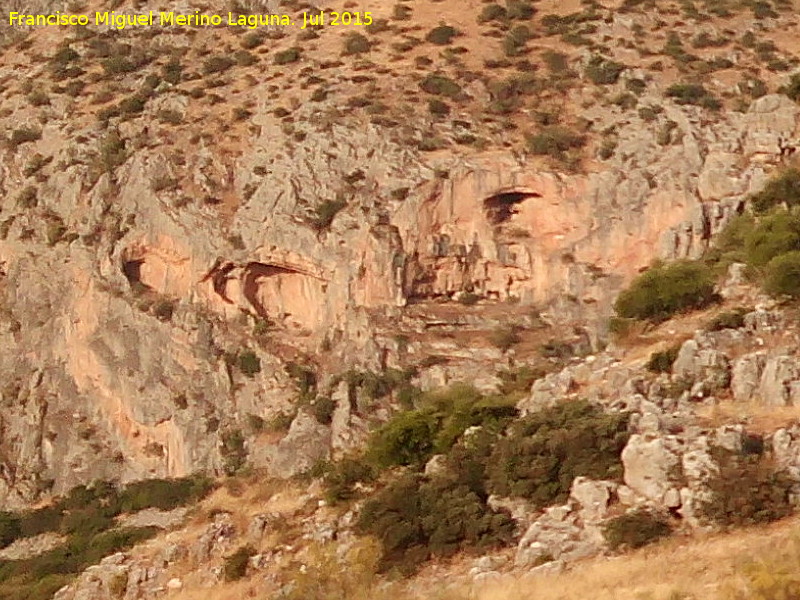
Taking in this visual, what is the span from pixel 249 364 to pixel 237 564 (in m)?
20.1

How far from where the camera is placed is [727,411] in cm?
1752

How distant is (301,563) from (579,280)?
74.3 feet

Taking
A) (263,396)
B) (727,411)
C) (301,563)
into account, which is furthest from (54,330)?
(727,411)

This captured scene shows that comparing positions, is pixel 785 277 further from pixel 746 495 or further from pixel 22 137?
pixel 22 137

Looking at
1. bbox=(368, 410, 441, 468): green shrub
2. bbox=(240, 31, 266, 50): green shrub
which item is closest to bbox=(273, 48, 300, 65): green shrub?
bbox=(240, 31, 266, 50): green shrub

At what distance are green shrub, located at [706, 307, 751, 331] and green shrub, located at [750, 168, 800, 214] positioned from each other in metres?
10.5

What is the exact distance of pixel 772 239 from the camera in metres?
24.3

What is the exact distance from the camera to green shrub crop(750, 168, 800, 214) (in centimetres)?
3088

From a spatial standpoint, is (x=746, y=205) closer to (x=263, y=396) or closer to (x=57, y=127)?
(x=263, y=396)

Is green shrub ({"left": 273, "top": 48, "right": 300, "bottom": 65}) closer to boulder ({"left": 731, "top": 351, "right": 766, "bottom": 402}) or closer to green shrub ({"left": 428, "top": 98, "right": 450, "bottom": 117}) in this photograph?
green shrub ({"left": 428, "top": 98, "right": 450, "bottom": 117})

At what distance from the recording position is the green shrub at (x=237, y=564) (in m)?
18.4

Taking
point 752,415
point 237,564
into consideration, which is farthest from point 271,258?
point 752,415

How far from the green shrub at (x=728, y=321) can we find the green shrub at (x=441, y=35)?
30.6 meters

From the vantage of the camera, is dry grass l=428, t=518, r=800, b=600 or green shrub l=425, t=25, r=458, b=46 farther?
green shrub l=425, t=25, r=458, b=46
